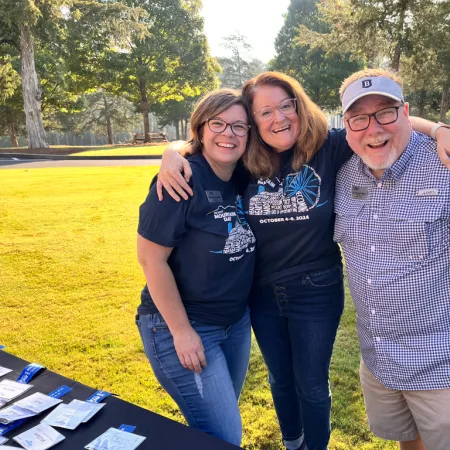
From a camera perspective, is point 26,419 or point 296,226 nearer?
point 26,419

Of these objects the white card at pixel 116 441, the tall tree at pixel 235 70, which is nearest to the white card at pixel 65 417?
the white card at pixel 116 441

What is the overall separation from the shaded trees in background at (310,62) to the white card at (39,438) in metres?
34.4

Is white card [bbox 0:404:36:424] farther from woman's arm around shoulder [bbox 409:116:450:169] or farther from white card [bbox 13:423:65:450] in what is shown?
woman's arm around shoulder [bbox 409:116:450:169]

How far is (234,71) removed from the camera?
53.0 metres

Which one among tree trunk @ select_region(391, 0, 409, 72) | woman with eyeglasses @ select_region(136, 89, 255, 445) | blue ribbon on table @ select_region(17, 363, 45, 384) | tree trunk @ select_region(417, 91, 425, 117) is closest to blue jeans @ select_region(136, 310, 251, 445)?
woman with eyeglasses @ select_region(136, 89, 255, 445)

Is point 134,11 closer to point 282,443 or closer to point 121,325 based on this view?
point 121,325

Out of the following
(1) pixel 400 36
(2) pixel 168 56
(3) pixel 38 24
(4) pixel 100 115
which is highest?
(2) pixel 168 56

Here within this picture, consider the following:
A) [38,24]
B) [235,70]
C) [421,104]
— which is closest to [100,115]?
[235,70]

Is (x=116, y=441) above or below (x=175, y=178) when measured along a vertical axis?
below

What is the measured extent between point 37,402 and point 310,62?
1477 inches

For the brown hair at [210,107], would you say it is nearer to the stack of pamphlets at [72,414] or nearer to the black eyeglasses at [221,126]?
the black eyeglasses at [221,126]

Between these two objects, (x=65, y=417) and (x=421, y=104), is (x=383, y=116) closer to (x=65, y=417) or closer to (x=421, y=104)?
(x=65, y=417)

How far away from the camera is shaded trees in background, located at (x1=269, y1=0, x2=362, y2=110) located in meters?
34.4

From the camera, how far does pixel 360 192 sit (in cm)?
203
